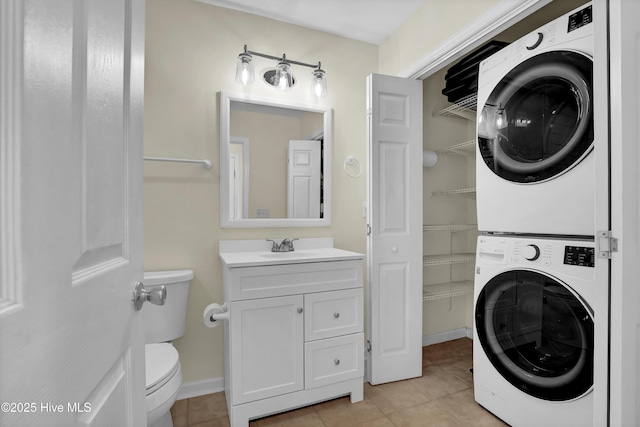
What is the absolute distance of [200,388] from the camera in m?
2.00

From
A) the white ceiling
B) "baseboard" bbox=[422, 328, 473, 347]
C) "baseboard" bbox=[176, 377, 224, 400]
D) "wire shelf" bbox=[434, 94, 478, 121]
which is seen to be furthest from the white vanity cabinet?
the white ceiling

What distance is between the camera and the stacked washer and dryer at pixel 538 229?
1.30 metres

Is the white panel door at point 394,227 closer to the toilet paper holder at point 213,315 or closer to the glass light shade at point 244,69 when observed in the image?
the glass light shade at point 244,69

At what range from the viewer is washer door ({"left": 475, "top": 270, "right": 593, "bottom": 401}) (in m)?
1.31

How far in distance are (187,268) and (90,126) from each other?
5.49 feet

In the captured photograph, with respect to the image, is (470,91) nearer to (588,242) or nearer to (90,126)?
(588,242)

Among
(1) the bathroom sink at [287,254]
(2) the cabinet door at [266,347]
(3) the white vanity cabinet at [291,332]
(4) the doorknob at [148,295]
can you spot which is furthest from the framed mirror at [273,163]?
(4) the doorknob at [148,295]

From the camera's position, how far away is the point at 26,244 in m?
0.32

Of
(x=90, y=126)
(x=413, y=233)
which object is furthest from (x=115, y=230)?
(x=413, y=233)

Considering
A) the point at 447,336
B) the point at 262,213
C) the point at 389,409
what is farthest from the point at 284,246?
the point at 447,336

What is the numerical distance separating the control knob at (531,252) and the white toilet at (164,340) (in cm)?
172

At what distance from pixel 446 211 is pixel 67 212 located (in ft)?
9.26

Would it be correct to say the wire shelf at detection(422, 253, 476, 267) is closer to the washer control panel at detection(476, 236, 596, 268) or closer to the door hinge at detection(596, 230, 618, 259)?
the washer control panel at detection(476, 236, 596, 268)

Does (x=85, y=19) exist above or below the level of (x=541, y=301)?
above
